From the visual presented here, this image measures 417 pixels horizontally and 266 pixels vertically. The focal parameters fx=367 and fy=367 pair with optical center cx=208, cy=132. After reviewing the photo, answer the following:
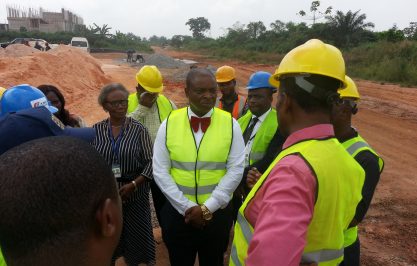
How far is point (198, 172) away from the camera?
2766 millimetres

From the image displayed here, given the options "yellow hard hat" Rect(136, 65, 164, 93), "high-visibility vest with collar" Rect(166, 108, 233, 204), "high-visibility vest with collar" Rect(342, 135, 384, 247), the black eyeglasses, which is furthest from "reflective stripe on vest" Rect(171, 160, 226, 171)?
"yellow hard hat" Rect(136, 65, 164, 93)

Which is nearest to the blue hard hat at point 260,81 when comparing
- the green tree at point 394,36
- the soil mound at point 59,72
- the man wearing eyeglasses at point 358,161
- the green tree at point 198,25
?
the man wearing eyeglasses at point 358,161

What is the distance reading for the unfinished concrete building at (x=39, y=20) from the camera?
59.7 metres

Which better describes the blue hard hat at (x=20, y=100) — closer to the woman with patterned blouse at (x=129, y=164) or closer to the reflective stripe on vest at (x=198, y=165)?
the woman with patterned blouse at (x=129, y=164)

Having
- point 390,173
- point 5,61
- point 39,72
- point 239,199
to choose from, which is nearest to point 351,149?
Answer: point 239,199

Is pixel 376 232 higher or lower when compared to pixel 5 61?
lower

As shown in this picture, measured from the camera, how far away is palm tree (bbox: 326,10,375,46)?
30156mm

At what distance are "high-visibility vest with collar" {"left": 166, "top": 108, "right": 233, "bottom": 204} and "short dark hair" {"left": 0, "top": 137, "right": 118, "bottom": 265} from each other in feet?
5.75

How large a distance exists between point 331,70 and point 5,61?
16.4 meters

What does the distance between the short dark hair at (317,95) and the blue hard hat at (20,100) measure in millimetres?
1512

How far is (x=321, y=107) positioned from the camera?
59.4 inches

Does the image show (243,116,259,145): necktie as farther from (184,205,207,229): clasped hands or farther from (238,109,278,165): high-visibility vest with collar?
(184,205,207,229): clasped hands

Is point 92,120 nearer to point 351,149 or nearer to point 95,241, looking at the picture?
point 351,149

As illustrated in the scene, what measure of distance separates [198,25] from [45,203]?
89.0 metres
